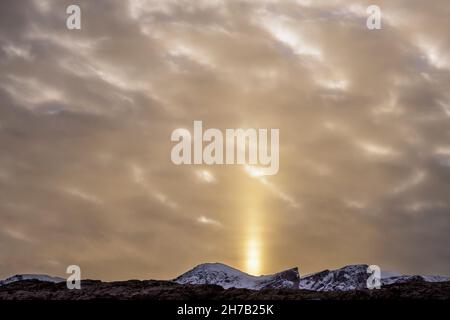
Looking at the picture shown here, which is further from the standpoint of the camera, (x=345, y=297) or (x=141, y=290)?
(x=141, y=290)

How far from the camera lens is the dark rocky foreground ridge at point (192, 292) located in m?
88.8

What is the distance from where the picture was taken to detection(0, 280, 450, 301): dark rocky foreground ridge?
291ft

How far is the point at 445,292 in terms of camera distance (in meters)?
87.8

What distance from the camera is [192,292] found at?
9619cm
